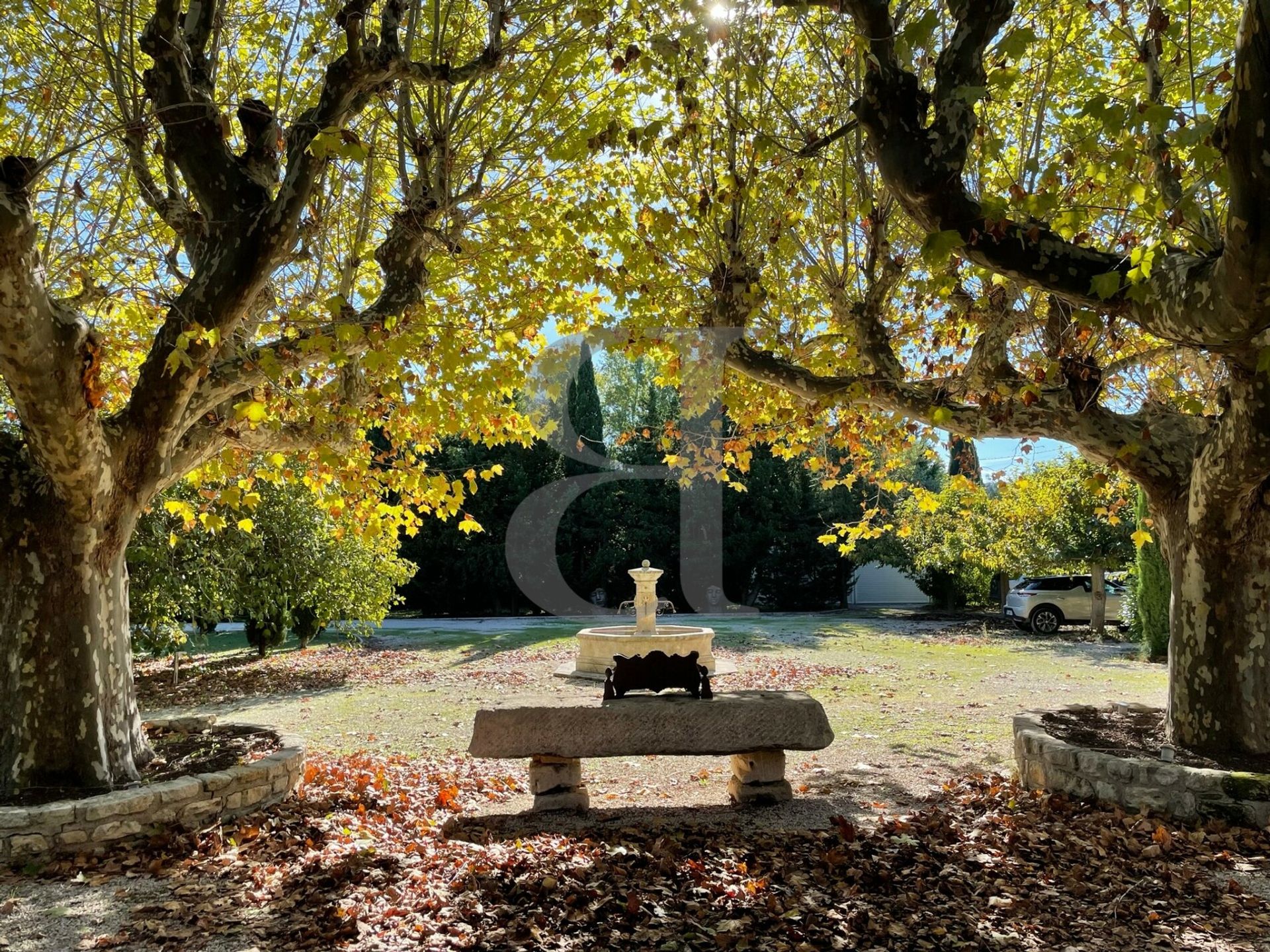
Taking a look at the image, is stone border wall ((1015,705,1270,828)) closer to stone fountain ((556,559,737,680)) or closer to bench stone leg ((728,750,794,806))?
bench stone leg ((728,750,794,806))

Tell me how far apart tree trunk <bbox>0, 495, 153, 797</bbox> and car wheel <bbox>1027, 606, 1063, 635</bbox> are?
19.3 meters

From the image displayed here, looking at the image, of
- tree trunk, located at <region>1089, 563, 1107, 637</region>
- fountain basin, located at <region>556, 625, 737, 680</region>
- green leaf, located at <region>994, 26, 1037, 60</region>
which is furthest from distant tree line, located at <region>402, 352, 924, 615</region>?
green leaf, located at <region>994, 26, 1037, 60</region>

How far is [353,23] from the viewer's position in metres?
4.91

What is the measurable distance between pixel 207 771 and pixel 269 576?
26.5ft

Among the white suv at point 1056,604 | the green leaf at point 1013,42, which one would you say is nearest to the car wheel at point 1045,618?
the white suv at point 1056,604

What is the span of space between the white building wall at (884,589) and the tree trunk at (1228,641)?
28428 mm

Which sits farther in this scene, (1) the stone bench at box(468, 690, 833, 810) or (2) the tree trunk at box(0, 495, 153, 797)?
(1) the stone bench at box(468, 690, 833, 810)

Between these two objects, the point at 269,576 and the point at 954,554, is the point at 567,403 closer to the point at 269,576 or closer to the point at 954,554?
the point at 954,554

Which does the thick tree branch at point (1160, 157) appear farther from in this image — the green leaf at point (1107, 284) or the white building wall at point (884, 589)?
the white building wall at point (884, 589)

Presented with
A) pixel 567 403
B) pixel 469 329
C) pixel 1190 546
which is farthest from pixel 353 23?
pixel 567 403

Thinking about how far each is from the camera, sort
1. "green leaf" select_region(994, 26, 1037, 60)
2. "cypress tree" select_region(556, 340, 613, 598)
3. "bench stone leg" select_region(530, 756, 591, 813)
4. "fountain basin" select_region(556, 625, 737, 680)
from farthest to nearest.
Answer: "cypress tree" select_region(556, 340, 613, 598), "fountain basin" select_region(556, 625, 737, 680), "bench stone leg" select_region(530, 756, 591, 813), "green leaf" select_region(994, 26, 1037, 60)

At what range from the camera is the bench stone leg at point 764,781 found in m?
5.89

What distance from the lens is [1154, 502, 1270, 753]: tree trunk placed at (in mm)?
5547

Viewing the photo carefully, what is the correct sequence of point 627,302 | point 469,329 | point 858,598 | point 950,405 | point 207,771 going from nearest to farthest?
point 207,771 → point 950,405 → point 469,329 → point 627,302 → point 858,598
